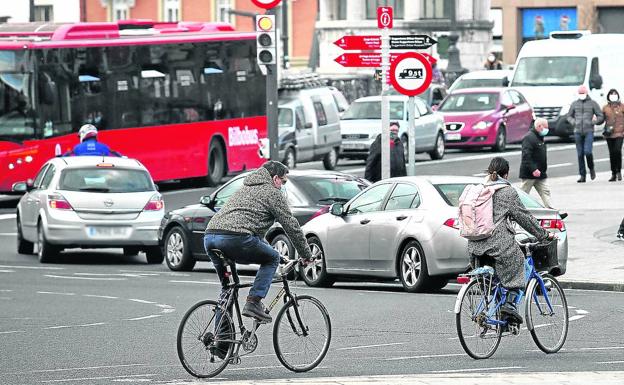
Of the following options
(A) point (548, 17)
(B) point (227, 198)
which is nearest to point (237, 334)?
(B) point (227, 198)

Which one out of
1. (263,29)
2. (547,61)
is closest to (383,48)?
(263,29)

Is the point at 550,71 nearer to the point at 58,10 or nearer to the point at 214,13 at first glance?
the point at 214,13

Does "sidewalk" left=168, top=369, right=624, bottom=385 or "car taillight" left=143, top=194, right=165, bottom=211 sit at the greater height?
"car taillight" left=143, top=194, right=165, bottom=211

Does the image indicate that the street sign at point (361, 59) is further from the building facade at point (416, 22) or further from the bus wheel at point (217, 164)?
the building facade at point (416, 22)

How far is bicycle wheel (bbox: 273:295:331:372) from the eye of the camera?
12.7 meters

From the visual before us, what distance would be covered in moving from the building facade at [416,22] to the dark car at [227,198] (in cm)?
5245

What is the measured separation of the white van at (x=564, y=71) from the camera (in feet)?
158

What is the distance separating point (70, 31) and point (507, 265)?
2156 cm

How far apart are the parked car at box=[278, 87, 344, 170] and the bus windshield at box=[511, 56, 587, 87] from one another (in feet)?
31.0

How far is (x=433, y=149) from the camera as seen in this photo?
4403 cm

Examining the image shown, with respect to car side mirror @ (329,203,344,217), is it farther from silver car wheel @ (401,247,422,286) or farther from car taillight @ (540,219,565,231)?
car taillight @ (540,219,565,231)

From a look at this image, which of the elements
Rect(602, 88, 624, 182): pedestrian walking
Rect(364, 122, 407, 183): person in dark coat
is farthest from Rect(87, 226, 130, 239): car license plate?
Rect(602, 88, 624, 182): pedestrian walking

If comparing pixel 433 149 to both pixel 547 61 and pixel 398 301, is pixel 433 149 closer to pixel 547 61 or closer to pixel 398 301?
pixel 547 61

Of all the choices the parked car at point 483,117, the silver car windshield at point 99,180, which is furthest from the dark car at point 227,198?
the parked car at point 483,117
